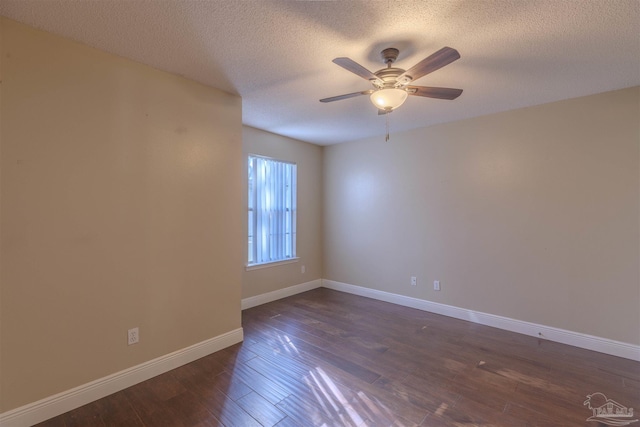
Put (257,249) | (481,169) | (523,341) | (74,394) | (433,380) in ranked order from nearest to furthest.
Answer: (74,394), (433,380), (523,341), (481,169), (257,249)

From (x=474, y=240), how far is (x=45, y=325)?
396 cm

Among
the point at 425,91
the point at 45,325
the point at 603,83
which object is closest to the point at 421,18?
the point at 425,91

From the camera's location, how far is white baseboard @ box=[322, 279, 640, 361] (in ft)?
8.48

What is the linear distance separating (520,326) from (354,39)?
10.9 feet

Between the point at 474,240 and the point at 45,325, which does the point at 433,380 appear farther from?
the point at 45,325

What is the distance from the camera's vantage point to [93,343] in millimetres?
1981

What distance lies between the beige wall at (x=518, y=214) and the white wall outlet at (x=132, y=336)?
307cm

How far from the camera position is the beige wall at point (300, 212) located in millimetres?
3904

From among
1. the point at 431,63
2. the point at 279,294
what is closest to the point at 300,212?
the point at 279,294

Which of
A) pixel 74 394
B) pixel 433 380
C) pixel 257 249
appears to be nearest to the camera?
pixel 74 394

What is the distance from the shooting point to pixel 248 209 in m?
3.86

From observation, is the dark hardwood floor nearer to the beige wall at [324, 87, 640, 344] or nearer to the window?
the beige wall at [324, 87, 640, 344]

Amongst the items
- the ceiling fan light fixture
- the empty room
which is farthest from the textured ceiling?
the ceiling fan light fixture

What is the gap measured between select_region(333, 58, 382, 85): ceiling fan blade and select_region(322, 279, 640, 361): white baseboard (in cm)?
298
